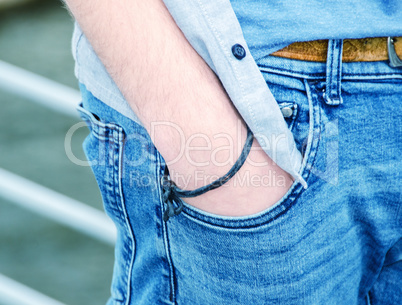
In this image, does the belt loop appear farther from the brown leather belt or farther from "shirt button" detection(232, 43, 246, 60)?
"shirt button" detection(232, 43, 246, 60)

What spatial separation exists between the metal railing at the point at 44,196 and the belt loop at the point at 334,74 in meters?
0.93

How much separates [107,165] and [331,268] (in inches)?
15.1

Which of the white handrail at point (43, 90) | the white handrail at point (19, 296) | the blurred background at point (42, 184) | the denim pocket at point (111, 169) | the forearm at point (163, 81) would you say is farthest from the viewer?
the blurred background at point (42, 184)

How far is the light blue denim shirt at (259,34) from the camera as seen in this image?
75cm

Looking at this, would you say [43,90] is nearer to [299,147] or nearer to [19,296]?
[19,296]

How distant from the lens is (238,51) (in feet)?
2.47

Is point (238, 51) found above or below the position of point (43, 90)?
above

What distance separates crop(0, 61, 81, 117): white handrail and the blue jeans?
70 cm

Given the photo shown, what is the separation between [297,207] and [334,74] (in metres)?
0.20

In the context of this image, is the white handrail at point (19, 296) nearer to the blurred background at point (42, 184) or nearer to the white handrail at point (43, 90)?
the blurred background at point (42, 184)

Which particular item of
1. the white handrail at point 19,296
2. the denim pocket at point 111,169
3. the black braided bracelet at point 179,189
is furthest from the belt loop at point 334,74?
the white handrail at point 19,296

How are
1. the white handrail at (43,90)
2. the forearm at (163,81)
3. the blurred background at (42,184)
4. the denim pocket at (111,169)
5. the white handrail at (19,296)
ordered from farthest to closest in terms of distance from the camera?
the blurred background at (42,184)
the white handrail at (19,296)
the white handrail at (43,90)
the denim pocket at (111,169)
the forearm at (163,81)

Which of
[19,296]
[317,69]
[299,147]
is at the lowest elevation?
[19,296]

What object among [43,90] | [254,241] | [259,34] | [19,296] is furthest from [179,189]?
[19,296]
